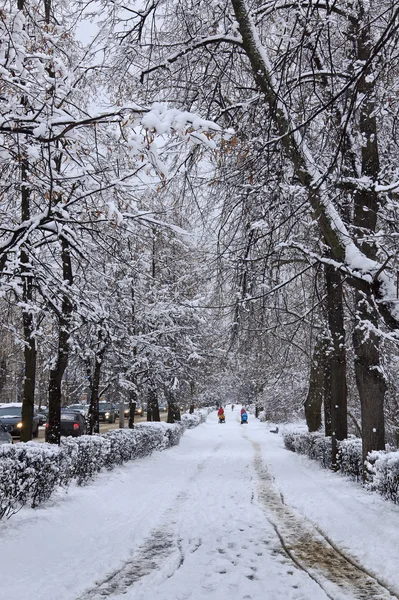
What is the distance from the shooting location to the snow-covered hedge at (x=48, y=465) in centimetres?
750

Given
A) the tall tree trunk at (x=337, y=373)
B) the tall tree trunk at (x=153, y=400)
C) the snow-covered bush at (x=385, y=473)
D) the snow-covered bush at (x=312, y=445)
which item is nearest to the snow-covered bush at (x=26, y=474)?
the snow-covered bush at (x=385, y=473)

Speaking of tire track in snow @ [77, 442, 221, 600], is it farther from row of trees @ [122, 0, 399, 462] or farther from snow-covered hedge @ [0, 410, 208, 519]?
row of trees @ [122, 0, 399, 462]

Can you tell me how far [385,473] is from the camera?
371 inches

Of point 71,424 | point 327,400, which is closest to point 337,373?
point 327,400

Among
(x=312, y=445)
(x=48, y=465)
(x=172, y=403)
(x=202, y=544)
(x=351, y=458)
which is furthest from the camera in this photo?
(x=172, y=403)

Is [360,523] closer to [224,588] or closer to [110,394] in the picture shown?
[224,588]

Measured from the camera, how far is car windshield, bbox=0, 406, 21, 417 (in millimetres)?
24836

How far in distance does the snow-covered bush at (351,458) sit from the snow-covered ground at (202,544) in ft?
2.08

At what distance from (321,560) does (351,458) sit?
6579 mm

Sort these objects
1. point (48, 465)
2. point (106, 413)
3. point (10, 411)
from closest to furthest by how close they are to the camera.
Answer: point (48, 465) → point (10, 411) → point (106, 413)

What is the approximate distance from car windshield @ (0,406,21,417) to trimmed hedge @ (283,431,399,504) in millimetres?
14043

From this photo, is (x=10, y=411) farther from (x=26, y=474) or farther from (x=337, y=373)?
(x=26, y=474)

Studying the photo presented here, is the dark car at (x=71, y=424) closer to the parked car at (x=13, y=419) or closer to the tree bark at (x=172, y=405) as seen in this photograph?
the parked car at (x=13, y=419)

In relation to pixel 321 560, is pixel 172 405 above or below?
above
